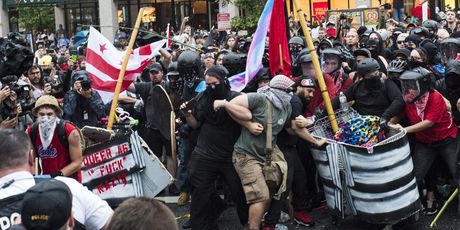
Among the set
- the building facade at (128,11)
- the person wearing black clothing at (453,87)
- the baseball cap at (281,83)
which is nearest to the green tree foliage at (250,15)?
the building facade at (128,11)

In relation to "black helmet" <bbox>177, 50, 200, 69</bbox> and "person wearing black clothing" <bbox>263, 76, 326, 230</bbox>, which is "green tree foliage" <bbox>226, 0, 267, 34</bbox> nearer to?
"black helmet" <bbox>177, 50, 200, 69</bbox>

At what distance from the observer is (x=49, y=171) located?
5.88m

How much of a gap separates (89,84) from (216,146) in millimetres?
2101

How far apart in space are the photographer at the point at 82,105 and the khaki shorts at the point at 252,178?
7.71 ft

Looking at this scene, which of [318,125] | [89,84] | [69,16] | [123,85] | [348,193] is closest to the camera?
[348,193]

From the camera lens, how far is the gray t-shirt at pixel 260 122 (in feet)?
20.0

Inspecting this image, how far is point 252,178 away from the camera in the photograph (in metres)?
6.07

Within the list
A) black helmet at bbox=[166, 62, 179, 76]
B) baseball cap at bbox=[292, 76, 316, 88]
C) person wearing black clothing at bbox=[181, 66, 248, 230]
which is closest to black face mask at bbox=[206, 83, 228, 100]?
person wearing black clothing at bbox=[181, 66, 248, 230]

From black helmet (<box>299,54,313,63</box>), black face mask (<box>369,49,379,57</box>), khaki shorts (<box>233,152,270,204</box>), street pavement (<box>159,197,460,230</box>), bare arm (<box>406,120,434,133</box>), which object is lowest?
street pavement (<box>159,197,460,230</box>)

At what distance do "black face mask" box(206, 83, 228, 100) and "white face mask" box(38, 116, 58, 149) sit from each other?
1434 millimetres

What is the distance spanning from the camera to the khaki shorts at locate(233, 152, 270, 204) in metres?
6.05

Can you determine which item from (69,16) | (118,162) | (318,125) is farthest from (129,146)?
(69,16)

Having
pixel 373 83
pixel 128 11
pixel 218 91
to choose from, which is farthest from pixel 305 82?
pixel 128 11

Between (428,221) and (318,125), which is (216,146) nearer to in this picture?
(318,125)
